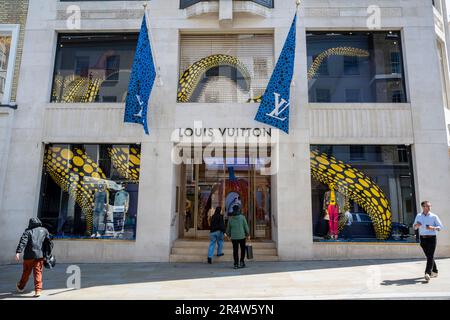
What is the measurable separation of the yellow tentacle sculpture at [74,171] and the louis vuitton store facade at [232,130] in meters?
0.04

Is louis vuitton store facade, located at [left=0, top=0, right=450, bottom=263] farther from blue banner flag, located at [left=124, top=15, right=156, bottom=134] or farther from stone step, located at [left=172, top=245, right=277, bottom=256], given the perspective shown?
blue banner flag, located at [left=124, top=15, right=156, bottom=134]

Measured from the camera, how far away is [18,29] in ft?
41.4

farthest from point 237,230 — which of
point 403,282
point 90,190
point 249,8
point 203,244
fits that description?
point 249,8

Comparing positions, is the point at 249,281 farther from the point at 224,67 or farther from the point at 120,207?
the point at 224,67

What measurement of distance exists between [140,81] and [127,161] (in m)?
3.02

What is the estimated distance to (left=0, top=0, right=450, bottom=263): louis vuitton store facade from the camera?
36.8 feet

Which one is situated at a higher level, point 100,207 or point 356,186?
point 356,186

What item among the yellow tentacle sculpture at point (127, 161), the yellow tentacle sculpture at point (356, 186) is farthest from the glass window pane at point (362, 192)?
the yellow tentacle sculpture at point (127, 161)

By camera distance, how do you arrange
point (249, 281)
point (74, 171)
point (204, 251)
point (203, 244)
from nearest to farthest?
point (249, 281)
point (204, 251)
point (203, 244)
point (74, 171)

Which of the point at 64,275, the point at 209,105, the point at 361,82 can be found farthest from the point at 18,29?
the point at 361,82

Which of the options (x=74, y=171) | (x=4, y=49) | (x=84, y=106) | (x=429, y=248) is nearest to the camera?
(x=429, y=248)

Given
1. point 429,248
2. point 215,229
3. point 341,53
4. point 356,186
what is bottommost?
point 429,248

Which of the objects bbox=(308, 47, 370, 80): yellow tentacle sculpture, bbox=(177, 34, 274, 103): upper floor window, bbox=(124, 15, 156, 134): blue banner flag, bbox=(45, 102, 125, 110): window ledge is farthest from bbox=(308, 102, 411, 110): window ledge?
bbox=(45, 102, 125, 110): window ledge

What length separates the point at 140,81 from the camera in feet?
34.8
